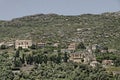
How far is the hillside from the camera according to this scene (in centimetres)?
8362

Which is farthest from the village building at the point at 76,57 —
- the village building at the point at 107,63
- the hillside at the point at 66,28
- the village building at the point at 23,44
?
the hillside at the point at 66,28

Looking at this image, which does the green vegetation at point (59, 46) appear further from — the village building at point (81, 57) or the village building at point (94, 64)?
the village building at point (81, 57)

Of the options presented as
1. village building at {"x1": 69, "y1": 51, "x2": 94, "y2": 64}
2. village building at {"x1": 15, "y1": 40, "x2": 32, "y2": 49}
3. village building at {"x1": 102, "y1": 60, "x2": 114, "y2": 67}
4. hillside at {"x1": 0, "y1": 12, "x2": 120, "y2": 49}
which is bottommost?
village building at {"x1": 102, "y1": 60, "x2": 114, "y2": 67}

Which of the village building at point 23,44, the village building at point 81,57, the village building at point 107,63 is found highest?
the village building at point 23,44

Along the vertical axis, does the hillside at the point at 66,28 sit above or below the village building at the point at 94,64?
above

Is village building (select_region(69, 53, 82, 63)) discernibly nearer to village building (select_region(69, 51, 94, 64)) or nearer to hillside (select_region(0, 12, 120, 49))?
village building (select_region(69, 51, 94, 64))

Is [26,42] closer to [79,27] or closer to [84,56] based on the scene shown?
[84,56]

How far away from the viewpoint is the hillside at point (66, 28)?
274 ft

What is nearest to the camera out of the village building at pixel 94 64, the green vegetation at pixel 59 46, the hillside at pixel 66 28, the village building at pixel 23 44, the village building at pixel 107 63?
the green vegetation at pixel 59 46

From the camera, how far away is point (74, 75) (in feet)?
143

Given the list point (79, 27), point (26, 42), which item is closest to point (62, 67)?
point (26, 42)

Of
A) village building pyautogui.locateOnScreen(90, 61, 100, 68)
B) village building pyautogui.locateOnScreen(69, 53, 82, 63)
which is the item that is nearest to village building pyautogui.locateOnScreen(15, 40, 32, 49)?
village building pyautogui.locateOnScreen(69, 53, 82, 63)

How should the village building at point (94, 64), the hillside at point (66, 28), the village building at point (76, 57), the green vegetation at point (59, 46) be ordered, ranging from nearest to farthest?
the green vegetation at point (59, 46) → the village building at point (94, 64) → the village building at point (76, 57) → the hillside at point (66, 28)

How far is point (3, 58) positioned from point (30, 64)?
3467 mm
